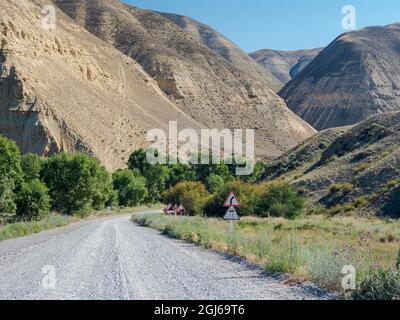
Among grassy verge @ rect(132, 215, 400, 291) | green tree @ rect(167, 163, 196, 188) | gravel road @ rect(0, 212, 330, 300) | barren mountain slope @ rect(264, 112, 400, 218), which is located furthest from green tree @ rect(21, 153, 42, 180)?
gravel road @ rect(0, 212, 330, 300)

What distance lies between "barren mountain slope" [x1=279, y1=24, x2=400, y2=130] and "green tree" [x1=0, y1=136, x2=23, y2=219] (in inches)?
5213

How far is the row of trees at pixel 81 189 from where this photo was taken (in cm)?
4725

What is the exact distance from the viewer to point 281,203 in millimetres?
46844

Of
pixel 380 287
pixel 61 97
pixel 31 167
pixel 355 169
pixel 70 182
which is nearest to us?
pixel 380 287

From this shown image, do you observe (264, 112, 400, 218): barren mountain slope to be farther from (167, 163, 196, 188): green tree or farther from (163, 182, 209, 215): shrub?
(167, 163, 196, 188): green tree

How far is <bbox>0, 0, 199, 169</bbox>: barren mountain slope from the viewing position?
288ft

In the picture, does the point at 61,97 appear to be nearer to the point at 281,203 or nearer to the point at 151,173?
the point at 151,173

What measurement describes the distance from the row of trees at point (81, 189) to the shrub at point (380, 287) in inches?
1432

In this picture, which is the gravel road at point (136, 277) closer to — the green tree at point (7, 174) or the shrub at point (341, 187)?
the green tree at point (7, 174)

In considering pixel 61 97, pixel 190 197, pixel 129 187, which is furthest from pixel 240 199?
pixel 61 97

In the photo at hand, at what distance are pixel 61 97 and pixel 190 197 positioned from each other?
40100 millimetres

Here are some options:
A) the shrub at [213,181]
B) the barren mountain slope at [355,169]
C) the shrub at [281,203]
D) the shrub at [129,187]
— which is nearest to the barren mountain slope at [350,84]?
the shrub at [213,181]

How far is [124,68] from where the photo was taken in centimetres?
12538

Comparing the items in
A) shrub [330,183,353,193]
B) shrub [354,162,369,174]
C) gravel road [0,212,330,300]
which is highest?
shrub [354,162,369,174]
